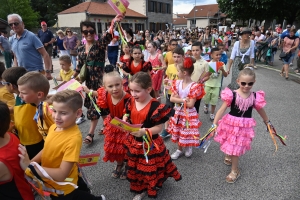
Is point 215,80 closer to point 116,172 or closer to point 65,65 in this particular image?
point 116,172

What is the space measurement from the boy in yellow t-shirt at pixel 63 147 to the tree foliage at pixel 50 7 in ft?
156

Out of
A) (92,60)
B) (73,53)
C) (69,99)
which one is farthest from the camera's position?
(73,53)

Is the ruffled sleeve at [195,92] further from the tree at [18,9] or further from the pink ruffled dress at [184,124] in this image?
the tree at [18,9]

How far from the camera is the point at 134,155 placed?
2.41m

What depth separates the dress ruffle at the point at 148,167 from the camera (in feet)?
7.74

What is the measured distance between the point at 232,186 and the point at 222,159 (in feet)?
2.07

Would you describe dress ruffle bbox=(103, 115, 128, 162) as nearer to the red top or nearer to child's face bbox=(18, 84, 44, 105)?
child's face bbox=(18, 84, 44, 105)

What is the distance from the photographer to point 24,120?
224 cm

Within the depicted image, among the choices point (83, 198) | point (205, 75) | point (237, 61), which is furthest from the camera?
point (237, 61)

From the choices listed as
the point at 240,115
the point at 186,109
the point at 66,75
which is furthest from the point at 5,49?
the point at 240,115

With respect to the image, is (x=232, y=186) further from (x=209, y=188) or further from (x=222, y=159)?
(x=222, y=159)

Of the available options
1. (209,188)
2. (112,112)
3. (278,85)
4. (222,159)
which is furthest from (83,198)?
(278,85)

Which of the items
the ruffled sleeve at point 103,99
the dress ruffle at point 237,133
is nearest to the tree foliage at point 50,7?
the ruffled sleeve at point 103,99

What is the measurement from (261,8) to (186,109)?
16411 millimetres
